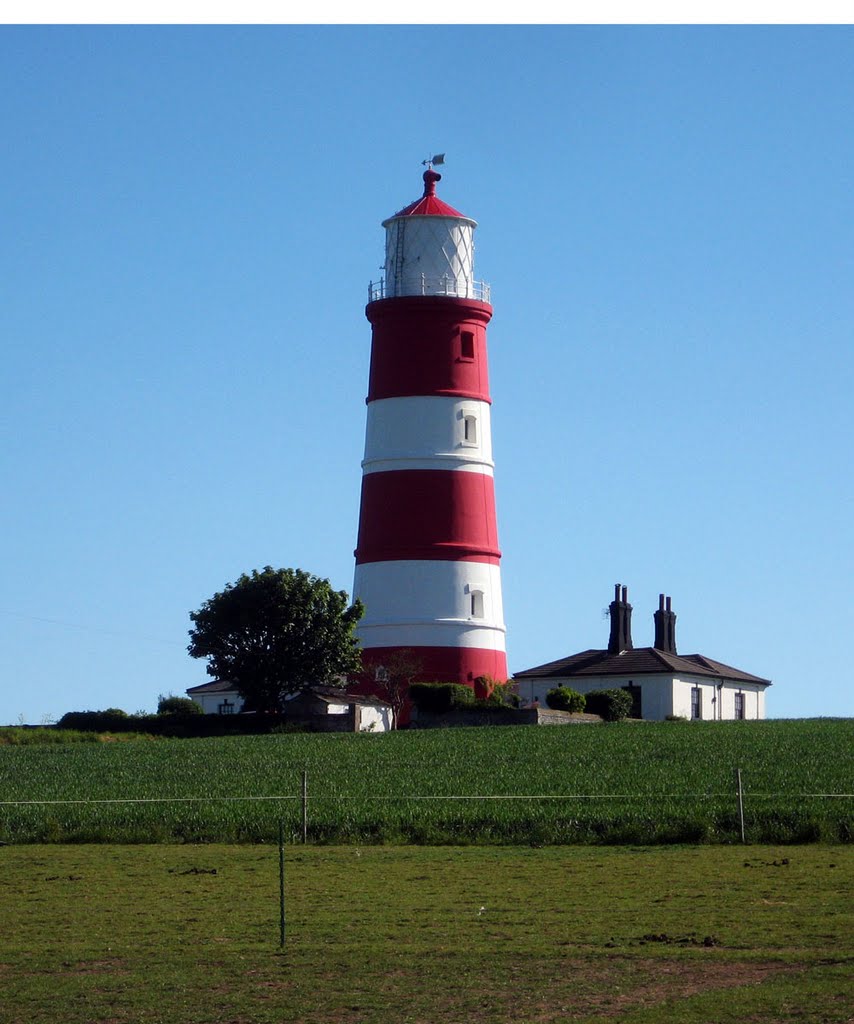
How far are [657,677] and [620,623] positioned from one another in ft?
17.2

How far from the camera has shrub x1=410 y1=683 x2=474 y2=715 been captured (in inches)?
2125

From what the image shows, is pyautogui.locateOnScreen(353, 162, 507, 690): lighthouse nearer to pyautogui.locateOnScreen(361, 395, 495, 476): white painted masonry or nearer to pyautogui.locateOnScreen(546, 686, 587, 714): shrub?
pyautogui.locateOnScreen(361, 395, 495, 476): white painted masonry

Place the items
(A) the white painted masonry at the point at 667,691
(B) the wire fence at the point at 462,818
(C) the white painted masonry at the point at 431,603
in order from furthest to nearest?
(A) the white painted masonry at the point at 667,691 → (C) the white painted masonry at the point at 431,603 → (B) the wire fence at the point at 462,818

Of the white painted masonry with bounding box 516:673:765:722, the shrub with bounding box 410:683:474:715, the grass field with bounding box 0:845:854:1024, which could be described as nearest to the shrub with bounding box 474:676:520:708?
the shrub with bounding box 410:683:474:715

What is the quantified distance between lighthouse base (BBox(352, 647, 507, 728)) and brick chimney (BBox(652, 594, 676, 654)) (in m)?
19.6

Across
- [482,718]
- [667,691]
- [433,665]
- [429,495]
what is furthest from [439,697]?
[667,691]

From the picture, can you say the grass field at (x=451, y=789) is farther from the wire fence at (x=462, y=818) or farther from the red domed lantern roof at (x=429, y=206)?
the red domed lantern roof at (x=429, y=206)

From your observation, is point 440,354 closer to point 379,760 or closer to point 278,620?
point 278,620

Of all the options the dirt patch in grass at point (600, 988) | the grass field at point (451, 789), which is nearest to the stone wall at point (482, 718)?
the grass field at point (451, 789)

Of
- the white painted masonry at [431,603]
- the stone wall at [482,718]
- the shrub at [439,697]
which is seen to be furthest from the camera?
the white painted masonry at [431,603]

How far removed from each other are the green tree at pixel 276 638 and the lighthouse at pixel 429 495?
3.46 ft

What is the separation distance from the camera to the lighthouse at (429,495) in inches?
2140

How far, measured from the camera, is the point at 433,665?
54875 millimetres

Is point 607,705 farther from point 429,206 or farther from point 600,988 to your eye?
point 600,988
